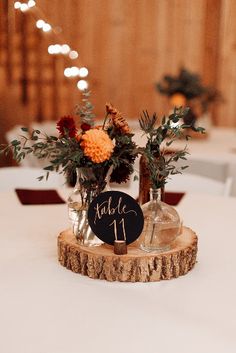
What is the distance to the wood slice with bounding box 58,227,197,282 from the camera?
1363 millimetres

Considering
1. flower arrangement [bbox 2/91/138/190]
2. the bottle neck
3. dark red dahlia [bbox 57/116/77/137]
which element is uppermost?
dark red dahlia [bbox 57/116/77/137]

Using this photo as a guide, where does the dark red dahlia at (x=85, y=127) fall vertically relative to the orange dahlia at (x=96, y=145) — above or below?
above

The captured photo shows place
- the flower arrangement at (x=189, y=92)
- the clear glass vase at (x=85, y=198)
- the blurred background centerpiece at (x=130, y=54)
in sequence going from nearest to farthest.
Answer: the clear glass vase at (x=85, y=198), the flower arrangement at (x=189, y=92), the blurred background centerpiece at (x=130, y=54)

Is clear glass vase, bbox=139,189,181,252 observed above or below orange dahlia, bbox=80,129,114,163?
below

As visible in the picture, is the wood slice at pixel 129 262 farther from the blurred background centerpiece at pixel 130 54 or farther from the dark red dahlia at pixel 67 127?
the blurred background centerpiece at pixel 130 54

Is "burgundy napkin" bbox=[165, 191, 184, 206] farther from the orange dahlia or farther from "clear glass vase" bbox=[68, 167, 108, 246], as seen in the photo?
the orange dahlia

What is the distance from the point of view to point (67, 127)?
1395 mm

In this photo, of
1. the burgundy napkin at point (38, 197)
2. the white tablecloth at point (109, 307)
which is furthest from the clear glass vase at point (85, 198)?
the burgundy napkin at point (38, 197)

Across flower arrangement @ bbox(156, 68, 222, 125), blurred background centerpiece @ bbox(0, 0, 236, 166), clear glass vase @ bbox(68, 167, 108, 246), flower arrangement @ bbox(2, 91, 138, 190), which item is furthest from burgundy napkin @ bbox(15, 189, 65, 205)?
blurred background centerpiece @ bbox(0, 0, 236, 166)

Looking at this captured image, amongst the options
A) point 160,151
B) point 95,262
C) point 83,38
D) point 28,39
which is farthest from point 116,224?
point 83,38

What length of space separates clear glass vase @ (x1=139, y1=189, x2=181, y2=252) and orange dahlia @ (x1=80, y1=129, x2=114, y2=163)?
0.17 m

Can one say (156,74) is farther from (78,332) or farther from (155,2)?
(78,332)

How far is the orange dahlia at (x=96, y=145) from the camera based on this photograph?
132cm

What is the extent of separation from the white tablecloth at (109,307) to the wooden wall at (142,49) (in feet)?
13.7
